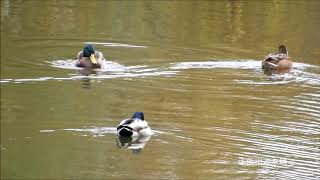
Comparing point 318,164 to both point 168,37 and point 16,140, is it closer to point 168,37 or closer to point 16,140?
point 16,140

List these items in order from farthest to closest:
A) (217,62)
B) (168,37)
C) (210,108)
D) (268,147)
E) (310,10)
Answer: (310,10), (168,37), (217,62), (210,108), (268,147)

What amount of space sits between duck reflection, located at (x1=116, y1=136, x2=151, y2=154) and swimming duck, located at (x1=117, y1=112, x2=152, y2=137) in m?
0.06

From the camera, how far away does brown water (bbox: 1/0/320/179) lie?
1377cm

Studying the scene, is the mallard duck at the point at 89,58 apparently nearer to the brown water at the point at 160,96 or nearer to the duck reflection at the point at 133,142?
the brown water at the point at 160,96

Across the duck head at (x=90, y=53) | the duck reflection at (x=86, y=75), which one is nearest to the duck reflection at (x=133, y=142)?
the duck reflection at (x=86, y=75)

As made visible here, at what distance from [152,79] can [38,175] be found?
8.08 meters

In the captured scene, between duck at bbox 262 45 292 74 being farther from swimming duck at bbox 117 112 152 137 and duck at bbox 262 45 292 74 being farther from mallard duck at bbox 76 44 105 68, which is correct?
swimming duck at bbox 117 112 152 137

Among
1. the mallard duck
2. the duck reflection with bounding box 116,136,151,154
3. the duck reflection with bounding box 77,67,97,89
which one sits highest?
the mallard duck

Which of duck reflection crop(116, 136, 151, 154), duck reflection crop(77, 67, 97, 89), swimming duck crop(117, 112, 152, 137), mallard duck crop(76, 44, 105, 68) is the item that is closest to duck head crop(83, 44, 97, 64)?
mallard duck crop(76, 44, 105, 68)

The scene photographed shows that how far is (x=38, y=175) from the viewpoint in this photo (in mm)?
12781

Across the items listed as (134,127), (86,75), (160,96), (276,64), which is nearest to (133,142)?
(134,127)

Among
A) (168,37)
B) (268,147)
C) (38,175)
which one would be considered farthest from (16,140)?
(168,37)

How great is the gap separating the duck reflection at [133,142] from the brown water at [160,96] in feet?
0.27

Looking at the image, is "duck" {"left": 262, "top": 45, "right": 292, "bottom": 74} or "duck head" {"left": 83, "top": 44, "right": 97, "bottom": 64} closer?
"duck head" {"left": 83, "top": 44, "right": 97, "bottom": 64}
